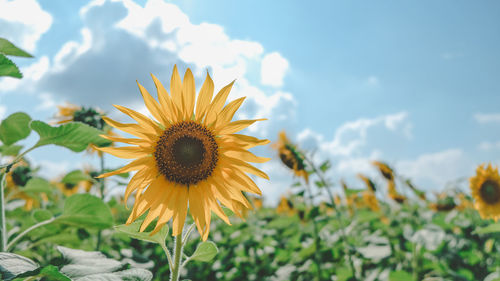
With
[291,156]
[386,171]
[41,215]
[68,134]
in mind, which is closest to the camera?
[68,134]

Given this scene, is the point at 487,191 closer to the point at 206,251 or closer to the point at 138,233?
the point at 206,251

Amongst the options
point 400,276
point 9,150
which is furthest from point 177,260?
point 400,276

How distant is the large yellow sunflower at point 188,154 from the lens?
1507mm

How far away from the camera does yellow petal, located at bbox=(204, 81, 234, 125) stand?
1.54m

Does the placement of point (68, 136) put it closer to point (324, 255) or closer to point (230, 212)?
point (230, 212)

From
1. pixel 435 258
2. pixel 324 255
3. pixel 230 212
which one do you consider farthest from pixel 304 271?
pixel 230 212

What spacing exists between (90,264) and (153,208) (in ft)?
1.16

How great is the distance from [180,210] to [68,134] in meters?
0.75

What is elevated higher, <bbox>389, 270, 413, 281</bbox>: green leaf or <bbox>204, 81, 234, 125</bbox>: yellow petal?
<bbox>204, 81, 234, 125</bbox>: yellow petal

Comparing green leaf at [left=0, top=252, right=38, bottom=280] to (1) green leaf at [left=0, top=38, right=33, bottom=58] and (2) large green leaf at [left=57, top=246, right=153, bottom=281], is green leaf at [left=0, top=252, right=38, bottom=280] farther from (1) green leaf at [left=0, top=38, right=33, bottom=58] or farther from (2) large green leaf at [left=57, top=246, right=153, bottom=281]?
(1) green leaf at [left=0, top=38, right=33, bottom=58]

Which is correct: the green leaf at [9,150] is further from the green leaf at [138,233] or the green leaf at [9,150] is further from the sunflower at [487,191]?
the sunflower at [487,191]

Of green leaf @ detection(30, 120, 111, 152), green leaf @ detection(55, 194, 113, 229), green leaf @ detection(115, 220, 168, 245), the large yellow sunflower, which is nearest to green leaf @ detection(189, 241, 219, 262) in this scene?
the large yellow sunflower

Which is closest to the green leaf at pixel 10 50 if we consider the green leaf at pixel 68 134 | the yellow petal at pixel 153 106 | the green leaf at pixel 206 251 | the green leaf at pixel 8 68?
the green leaf at pixel 8 68

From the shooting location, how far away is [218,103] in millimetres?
1550
